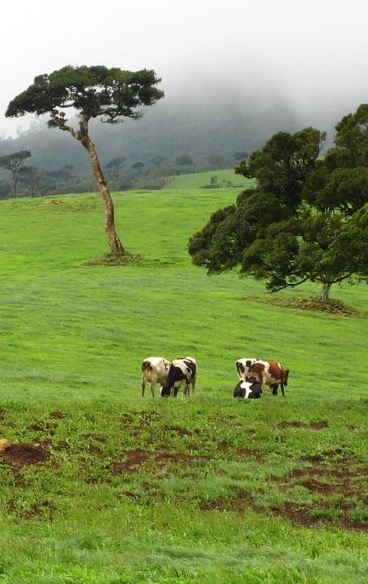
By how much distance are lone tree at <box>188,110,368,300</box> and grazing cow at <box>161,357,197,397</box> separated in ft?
15.1

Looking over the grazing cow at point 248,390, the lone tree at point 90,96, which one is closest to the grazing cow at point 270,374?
the grazing cow at point 248,390

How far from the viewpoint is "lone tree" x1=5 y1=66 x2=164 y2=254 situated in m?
59.2

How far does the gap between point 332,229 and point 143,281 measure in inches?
1072

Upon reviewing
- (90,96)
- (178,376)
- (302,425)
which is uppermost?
(90,96)

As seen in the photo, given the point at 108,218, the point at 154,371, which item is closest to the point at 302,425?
the point at 154,371

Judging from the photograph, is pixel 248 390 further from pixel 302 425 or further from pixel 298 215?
pixel 298 215

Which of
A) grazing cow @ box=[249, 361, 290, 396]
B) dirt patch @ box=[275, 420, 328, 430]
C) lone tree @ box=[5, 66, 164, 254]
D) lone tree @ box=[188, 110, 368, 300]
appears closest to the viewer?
dirt patch @ box=[275, 420, 328, 430]

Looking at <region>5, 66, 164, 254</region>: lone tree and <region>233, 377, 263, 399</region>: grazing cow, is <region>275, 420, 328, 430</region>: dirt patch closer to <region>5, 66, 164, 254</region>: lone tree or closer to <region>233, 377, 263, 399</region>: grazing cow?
<region>233, 377, 263, 399</region>: grazing cow

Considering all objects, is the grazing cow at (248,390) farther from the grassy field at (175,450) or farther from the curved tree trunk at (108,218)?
the curved tree trunk at (108,218)

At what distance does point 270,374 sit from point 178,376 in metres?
3.82

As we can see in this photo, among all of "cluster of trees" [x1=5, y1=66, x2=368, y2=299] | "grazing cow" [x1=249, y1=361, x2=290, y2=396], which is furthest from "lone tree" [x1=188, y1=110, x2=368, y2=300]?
"grazing cow" [x1=249, y1=361, x2=290, y2=396]

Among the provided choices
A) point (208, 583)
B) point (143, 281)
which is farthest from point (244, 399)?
point (143, 281)

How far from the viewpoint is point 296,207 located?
27969 millimetres

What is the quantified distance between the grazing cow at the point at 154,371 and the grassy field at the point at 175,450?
80cm
